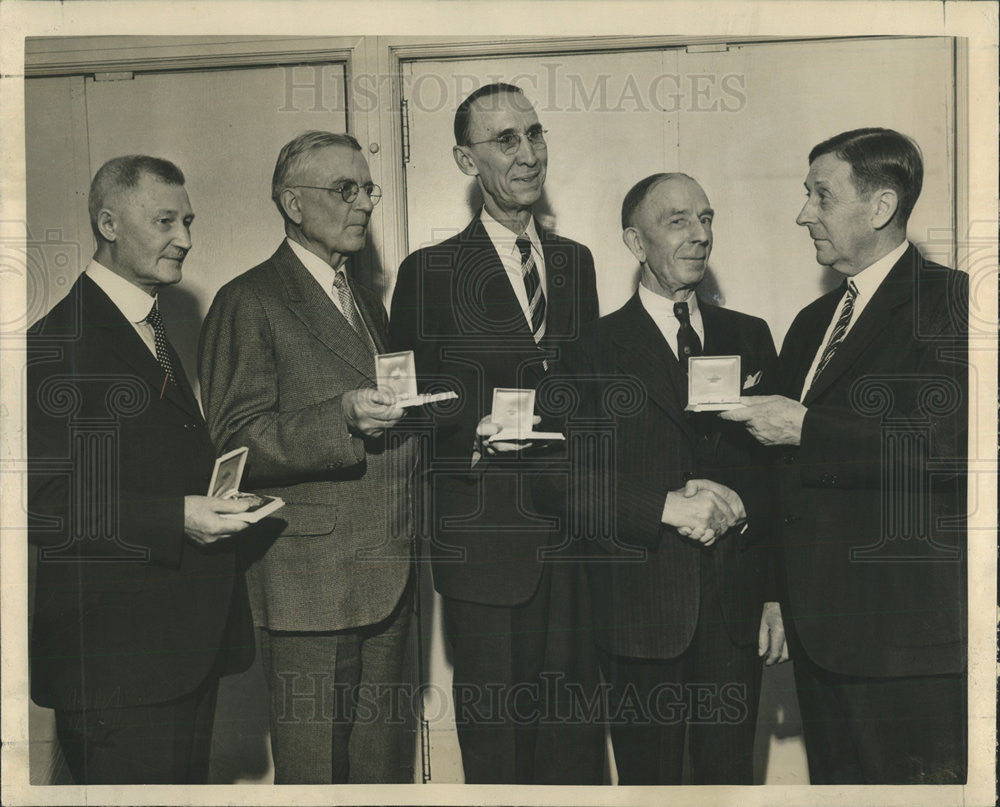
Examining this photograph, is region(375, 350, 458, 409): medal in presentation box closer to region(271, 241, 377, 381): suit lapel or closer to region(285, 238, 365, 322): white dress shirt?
region(271, 241, 377, 381): suit lapel

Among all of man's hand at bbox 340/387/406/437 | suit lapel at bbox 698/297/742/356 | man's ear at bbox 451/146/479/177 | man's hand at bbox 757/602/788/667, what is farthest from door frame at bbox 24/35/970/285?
man's hand at bbox 757/602/788/667

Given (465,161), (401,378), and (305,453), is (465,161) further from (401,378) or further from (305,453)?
(305,453)

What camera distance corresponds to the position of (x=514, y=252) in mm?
4070

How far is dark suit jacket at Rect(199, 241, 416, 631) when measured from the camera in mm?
3936

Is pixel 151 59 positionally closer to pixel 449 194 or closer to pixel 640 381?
pixel 449 194

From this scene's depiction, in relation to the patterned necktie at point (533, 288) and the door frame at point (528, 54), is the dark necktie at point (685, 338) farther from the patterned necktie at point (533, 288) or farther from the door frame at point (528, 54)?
the door frame at point (528, 54)

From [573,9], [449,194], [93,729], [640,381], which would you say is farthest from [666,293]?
[93,729]

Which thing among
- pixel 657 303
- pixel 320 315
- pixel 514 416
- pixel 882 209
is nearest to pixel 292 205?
pixel 320 315

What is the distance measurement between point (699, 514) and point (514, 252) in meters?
1.26

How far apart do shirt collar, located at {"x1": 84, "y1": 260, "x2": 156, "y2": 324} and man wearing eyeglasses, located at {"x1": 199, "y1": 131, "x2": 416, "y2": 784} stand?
25 cm

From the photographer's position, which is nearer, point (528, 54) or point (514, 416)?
point (514, 416)

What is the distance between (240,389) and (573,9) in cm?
205

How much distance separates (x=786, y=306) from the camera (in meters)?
4.13

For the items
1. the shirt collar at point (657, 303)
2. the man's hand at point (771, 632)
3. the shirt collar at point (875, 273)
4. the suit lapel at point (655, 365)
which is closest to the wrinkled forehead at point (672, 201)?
the shirt collar at point (657, 303)
